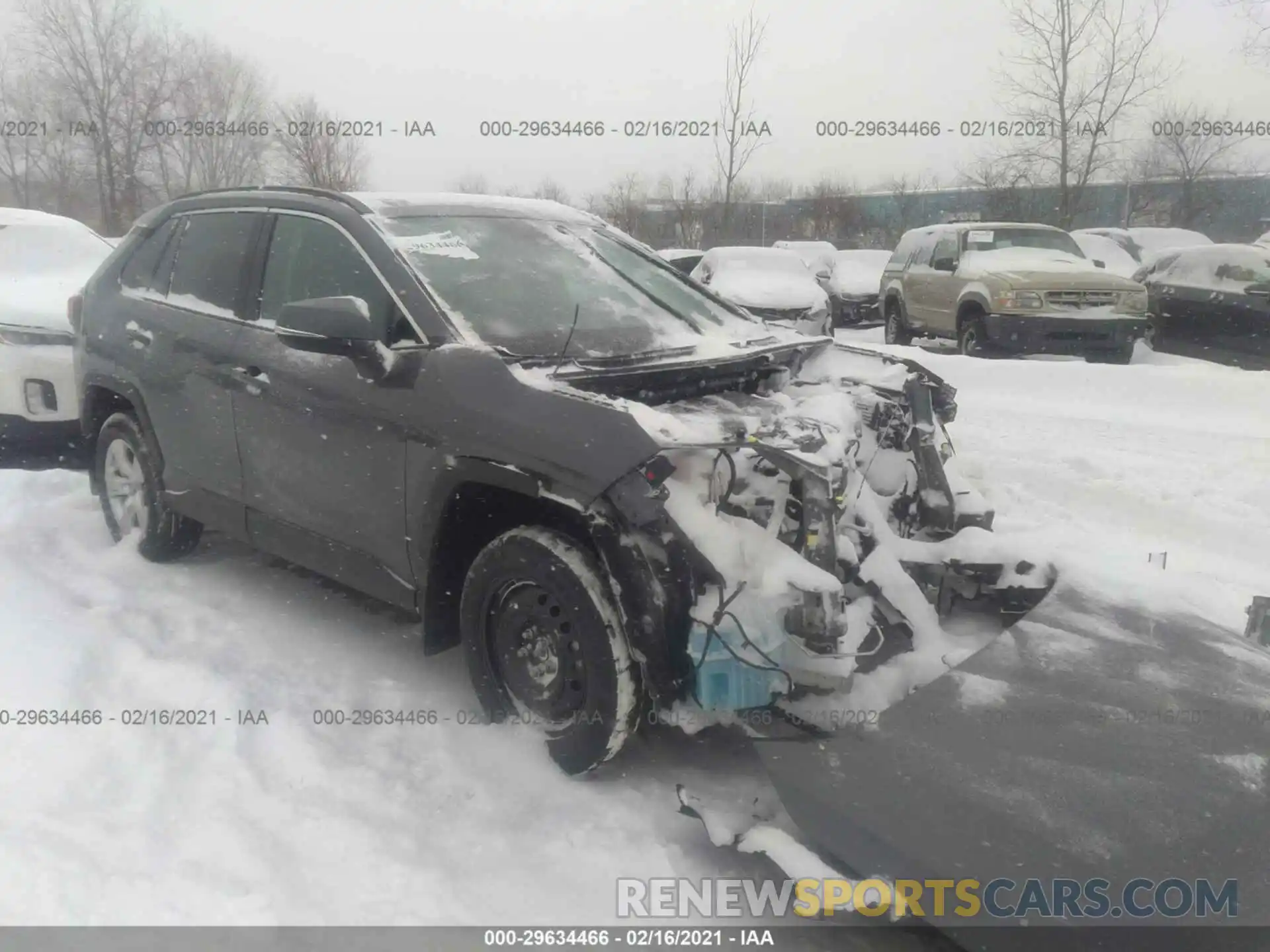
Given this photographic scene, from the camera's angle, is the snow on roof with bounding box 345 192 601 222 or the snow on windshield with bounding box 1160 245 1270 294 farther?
the snow on windshield with bounding box 1160 245 1270 294

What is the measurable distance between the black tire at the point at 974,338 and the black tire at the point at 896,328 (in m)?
1.69

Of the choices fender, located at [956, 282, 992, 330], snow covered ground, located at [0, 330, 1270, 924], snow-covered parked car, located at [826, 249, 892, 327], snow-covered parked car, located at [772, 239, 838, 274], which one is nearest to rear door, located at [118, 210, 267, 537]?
snow covered ground, located at [0, 330, 1270, 924]

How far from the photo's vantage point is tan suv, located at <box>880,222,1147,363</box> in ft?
33.8

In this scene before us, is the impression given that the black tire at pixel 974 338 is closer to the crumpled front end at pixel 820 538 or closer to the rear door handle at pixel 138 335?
the crumpled front end at pixel 820 538

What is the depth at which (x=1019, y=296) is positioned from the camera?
10430mm

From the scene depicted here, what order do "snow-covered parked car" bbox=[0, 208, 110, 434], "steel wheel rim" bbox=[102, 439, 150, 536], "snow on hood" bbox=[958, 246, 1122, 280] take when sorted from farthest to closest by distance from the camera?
"snow on hood" bbox=[958, 246, 1122, 280], "snow-covered parked car" bbox=[0, 208, 110, 434], "steel wheel rim" bbox=[102, 439, 150, 536]

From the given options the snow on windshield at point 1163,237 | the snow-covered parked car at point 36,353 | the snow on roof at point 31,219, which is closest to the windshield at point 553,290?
the snow-covered parked car at point 36,353

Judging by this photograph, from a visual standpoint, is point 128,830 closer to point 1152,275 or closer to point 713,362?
point 713,362

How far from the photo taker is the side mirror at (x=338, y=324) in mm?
3154

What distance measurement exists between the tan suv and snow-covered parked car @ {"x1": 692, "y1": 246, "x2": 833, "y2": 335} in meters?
1.45

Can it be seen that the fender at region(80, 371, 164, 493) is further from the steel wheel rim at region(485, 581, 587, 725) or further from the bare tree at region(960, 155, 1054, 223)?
the bare tree at region(960, 155, 1054, 223)

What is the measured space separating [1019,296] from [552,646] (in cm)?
910

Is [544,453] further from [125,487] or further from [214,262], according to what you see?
[125,487]

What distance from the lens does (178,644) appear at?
12.3ft
